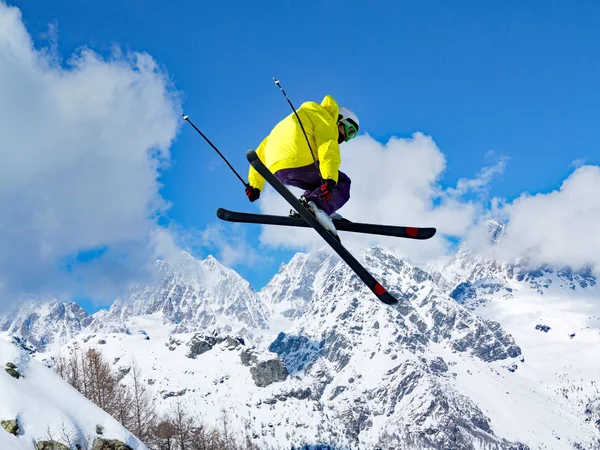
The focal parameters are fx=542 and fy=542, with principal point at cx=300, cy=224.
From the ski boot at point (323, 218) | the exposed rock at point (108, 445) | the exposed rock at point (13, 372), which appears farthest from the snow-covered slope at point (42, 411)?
the ski boot at point (323, 218)

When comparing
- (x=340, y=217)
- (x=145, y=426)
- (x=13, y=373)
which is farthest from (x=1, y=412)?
(x=145, y=426)

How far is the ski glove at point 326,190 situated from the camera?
6.21 meters

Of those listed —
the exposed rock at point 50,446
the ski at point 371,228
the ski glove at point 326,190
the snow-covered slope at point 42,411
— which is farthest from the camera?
the snow-covered slope at point 42,411

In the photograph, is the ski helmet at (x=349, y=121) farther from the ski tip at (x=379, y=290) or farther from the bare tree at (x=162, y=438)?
the bare tree at (x=162, y=438)

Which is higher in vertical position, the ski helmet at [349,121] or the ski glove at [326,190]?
the ski helmet at [349,121]

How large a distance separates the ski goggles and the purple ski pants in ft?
1.79

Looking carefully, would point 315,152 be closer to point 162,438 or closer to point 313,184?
point 313,184

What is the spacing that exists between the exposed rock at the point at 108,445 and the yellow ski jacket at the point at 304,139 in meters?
11.3

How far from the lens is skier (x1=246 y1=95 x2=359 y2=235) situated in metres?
6.50

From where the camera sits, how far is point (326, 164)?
6379 mm

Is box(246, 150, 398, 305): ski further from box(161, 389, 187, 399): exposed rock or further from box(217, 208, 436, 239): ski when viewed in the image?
box(161, 389, 187, 399): exposed rock

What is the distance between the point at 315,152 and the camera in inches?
265

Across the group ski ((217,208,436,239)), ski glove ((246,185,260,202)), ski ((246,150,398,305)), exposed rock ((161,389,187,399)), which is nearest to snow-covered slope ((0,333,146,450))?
ski glove ((246,185,260,202))

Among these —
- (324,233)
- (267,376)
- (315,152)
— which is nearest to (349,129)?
(315,152)
